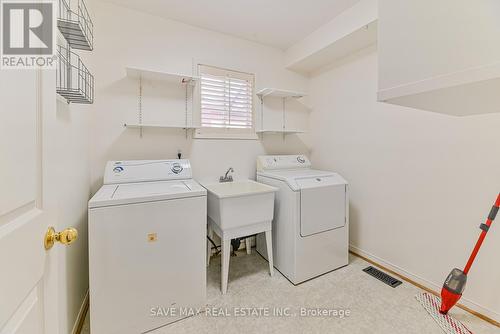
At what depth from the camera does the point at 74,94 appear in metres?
1.28

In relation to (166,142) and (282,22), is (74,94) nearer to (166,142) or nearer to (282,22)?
(166,142)

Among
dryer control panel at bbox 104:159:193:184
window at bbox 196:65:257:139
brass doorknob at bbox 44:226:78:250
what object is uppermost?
window at bbox 196:65:257:139

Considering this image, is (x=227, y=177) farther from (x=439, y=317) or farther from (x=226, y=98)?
(x=439, y=317)

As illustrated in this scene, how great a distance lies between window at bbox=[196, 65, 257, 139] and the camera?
8.30 feet

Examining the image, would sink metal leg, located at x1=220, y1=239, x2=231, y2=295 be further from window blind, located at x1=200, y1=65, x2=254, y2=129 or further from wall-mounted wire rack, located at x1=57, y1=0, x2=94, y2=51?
wall-mounted wire rack, located at x1=57, y1=0, x2=94, y2=51

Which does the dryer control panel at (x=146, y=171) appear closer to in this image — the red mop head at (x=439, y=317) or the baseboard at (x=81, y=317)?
the baseboard at (x=81, y=317)

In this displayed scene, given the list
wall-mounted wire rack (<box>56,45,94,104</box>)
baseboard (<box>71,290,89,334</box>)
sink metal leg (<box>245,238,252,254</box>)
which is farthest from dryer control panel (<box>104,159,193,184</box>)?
sink metal leg (<box>245,238,252,254</box>)

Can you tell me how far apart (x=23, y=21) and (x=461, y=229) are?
2.75 meters

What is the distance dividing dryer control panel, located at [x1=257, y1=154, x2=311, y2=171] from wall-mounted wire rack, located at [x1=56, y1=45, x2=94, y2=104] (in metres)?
1.82

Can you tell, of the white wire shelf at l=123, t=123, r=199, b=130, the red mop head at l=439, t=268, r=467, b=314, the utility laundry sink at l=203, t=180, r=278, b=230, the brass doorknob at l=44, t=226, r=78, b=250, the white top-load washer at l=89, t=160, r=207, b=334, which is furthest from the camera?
the white wire shelf at l=123, t=123, r=199, b=130

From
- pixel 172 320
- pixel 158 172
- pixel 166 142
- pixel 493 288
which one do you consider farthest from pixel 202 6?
pixel 493 288

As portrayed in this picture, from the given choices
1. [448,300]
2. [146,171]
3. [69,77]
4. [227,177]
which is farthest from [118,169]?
[448,300]

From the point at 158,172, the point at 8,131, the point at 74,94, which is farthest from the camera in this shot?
the point at 158,172

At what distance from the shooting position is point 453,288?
157 cm
